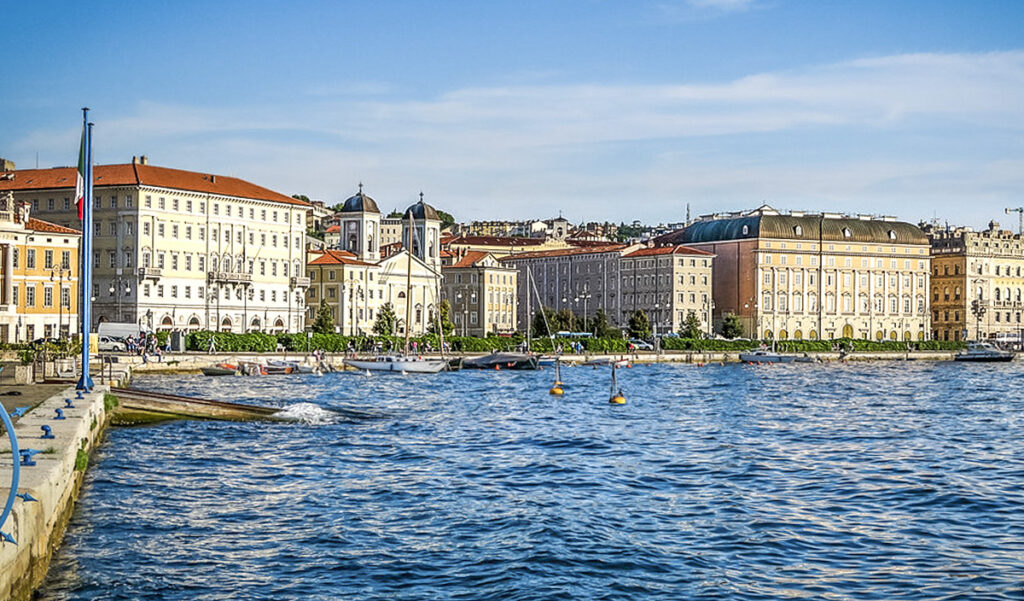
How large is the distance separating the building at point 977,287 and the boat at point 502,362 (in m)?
73.2

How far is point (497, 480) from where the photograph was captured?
24125mm

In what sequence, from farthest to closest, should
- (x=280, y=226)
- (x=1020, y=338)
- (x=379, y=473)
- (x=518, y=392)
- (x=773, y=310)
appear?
(x=1020, y=338), (x=773, y=310), (x=280, y=226), (x=518, y=392), (x=379, y=473)

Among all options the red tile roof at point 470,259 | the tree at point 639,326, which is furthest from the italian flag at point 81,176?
the red tile roof at point 470,259

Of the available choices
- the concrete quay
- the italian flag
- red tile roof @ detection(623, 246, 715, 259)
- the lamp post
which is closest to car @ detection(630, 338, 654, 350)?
red tile roof @ detection(623, 246, 715, 259)

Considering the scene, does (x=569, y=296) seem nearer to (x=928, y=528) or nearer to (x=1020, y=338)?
(x=1020, y=338)

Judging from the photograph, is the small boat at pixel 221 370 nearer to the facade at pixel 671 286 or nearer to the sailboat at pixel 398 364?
the sailboat at pixel 398 364

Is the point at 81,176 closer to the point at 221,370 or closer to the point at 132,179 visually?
the point at 221,370

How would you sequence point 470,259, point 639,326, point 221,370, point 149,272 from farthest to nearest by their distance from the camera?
point 470,259 → point 639,326 → point 149,272 → point 221,370

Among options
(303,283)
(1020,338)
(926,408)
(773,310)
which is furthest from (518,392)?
(1020,338)

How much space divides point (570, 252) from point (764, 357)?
113 feet

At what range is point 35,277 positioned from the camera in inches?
2667

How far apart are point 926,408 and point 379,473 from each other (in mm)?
28594

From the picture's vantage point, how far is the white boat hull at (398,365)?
72250 millimetres

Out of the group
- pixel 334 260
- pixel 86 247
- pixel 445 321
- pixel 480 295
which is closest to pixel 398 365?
pixel 334 260
